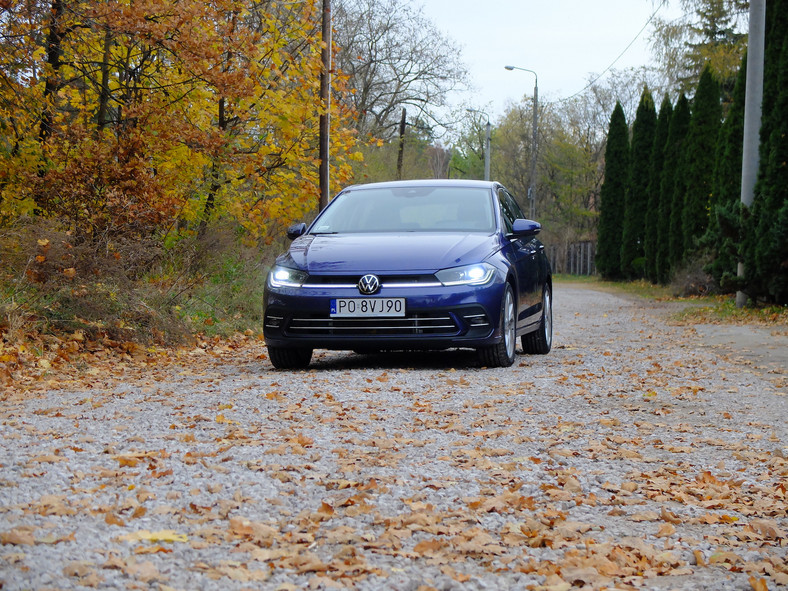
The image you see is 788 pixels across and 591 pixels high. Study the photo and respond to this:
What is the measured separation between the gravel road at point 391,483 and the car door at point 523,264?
53.8 inches

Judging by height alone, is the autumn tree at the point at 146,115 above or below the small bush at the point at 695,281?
above

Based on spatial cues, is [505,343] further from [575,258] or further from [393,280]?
[575,258]

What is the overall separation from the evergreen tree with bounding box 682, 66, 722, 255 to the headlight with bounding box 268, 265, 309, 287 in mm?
19691

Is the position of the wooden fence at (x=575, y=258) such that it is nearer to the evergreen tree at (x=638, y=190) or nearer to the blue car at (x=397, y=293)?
the evergreen tree at (x=638, y=190)

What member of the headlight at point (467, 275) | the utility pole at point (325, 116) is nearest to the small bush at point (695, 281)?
the utility pole at point (325, 116)

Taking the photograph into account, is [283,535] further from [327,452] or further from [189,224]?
[189,224]

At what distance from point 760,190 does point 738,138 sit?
12.7 ft

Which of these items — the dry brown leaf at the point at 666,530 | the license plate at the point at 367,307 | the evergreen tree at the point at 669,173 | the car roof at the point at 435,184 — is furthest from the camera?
the evergreen tree at the point at 669,173

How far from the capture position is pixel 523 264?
9383 mm

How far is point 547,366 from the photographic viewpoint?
8977mm

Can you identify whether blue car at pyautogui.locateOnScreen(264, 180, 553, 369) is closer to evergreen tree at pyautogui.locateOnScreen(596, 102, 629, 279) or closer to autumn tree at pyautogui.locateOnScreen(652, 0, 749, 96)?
autumn tree at pyautogui.locateOnScreen(652, 0, 749, 96)

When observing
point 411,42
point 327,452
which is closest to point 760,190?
point 327,452

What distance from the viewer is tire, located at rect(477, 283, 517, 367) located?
839 cm

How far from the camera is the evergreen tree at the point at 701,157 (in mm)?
26734
